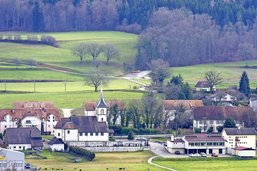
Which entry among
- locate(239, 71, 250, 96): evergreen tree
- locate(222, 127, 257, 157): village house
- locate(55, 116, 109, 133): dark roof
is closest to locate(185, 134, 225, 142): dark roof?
locate(222, 127, 257, 157): village house

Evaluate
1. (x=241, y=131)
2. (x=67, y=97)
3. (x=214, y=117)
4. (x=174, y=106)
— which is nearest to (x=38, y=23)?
(x=67, y=97)

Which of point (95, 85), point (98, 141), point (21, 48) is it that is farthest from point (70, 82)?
point (98, 141)

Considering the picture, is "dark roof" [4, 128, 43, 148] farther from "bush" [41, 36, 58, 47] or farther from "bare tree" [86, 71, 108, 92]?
"bush" [41, 36, 58, 47]

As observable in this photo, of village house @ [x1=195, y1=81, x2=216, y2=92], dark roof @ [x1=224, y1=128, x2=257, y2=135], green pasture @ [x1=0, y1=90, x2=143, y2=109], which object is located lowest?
dark roof @ [x1=224, y1=128, x2=257, y2=135]

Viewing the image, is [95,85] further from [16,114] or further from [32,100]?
[16,114]

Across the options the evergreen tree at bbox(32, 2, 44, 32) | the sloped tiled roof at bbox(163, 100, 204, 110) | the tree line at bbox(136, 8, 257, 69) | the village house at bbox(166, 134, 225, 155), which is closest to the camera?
the village house at bbox(166, 134, 225, 155)
